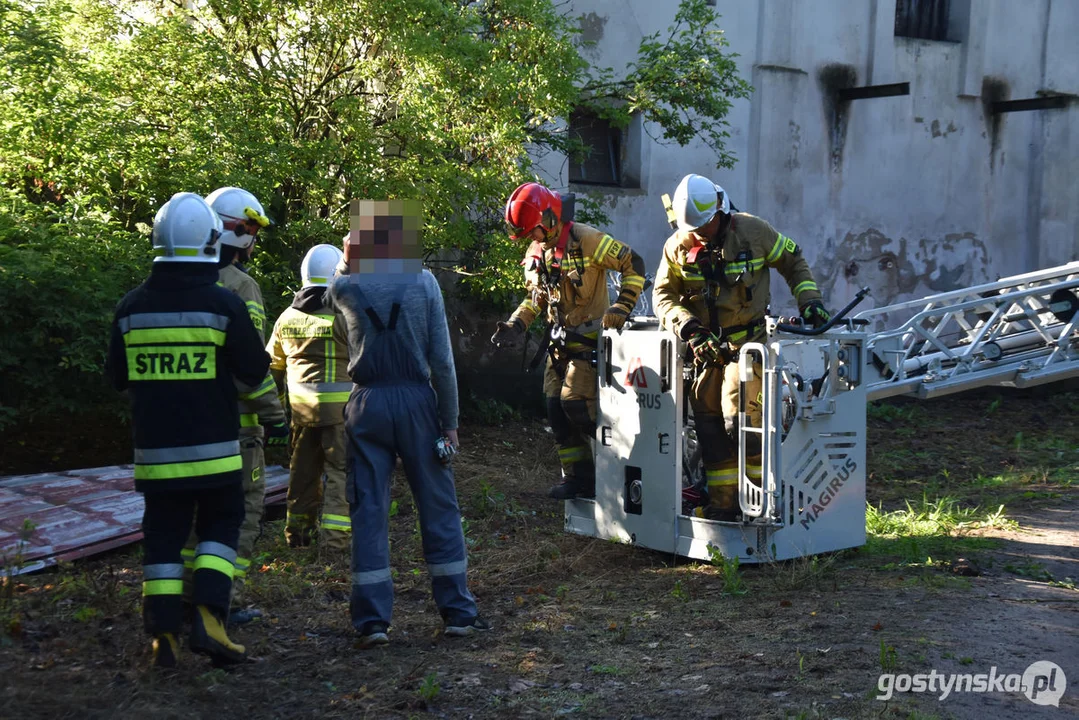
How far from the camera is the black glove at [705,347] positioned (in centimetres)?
641

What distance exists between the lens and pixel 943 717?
3951 mm

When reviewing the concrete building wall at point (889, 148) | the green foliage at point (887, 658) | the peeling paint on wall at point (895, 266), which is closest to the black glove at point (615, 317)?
the green foliage at point (887, 658)

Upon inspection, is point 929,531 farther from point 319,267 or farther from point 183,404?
point 183,404

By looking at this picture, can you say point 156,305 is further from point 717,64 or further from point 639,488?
point 717,64

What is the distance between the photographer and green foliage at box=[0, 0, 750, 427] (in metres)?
7.96

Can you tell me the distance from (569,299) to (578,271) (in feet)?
0.66

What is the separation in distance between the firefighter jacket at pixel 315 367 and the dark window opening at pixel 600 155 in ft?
22.3

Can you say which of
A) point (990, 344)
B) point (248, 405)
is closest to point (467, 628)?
point (248, 405)

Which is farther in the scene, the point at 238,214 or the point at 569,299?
the point at 569,299

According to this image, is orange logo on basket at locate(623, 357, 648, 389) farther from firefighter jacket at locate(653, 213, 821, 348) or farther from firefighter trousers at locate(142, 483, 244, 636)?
firefighter trousers at locate(142, 483, 244, 636)

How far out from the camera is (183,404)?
14.7 ft

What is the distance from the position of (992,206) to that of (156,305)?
14.0 m

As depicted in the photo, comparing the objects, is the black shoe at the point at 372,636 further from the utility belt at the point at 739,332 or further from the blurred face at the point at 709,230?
the blurred face at the point at 709,230

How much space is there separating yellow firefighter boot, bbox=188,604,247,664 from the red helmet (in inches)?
135
